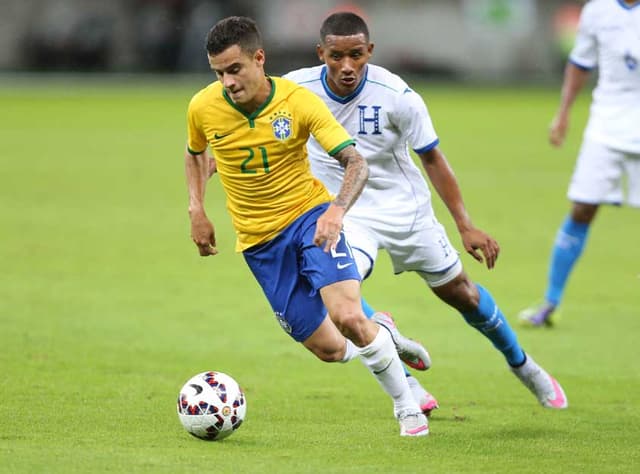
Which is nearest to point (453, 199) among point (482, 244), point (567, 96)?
point (482, 244)

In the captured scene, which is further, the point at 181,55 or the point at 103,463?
the point at 181,55

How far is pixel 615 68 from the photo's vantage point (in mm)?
10289

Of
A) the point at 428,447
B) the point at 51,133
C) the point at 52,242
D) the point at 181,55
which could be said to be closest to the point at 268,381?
the point at 428,447

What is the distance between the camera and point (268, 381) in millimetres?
8398

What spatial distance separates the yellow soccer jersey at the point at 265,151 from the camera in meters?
6.64

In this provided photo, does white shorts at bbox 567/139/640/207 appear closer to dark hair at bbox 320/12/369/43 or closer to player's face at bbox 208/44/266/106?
dark hair at bbox 320/12/369/43

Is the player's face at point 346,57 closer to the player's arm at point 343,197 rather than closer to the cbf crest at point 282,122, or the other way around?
the cbf crest at point 282,122

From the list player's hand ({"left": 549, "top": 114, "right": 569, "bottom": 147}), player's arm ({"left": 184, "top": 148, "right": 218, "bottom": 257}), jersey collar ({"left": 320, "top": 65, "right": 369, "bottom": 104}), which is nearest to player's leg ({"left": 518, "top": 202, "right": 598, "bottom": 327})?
player's hand ({"left": 549, "top": 114, "right": 569, "bottom": 147})

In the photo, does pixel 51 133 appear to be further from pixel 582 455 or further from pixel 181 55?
pixel 582 455

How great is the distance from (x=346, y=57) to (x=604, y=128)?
3.82 metres

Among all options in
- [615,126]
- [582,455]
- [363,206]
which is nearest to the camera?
[582,455]

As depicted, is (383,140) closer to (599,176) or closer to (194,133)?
(194,133)

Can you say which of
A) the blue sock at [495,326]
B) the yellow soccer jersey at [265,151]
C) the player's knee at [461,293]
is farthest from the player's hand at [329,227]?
the blue sock at [495,326]

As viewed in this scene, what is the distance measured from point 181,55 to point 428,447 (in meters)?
38.3
